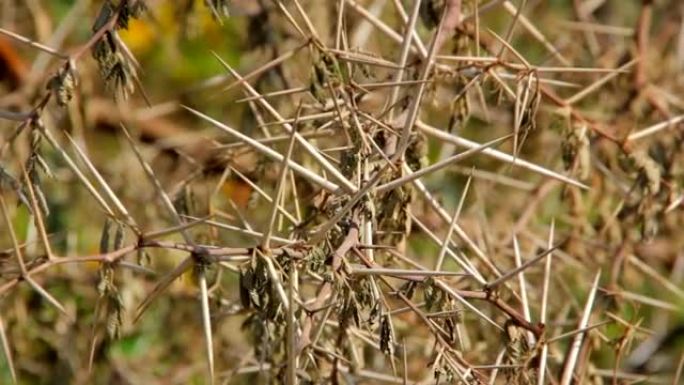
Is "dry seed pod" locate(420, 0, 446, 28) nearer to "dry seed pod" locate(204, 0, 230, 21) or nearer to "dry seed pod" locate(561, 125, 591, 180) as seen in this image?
"dry seed pod" locate(561, 125, 591, 180)

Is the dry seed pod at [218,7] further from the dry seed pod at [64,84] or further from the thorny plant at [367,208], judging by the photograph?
the dry seed pod at [64,84]

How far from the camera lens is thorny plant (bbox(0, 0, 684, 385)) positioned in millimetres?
1518

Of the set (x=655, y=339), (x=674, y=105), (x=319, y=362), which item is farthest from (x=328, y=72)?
(x=655, y=339)

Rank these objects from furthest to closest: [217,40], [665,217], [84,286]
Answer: [217,40] → [84,286] → [665,217]

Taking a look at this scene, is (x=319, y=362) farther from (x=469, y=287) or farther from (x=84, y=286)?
(x=84, y=286)

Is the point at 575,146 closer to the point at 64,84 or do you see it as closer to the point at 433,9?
the point at 433,9

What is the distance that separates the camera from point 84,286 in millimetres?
2863

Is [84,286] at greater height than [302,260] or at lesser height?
lesser

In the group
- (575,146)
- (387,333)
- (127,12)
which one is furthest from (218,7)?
(575,146)

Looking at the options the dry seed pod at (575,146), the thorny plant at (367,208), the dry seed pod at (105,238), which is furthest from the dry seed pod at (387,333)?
the dry seed pod at (575,146)

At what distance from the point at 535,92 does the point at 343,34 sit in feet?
0.83

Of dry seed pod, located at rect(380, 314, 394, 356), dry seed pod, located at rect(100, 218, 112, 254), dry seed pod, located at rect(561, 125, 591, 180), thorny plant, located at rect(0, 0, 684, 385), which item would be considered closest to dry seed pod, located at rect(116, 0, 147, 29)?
thorny plant, located at rect(0, 0, 684, 385)

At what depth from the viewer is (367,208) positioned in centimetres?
150

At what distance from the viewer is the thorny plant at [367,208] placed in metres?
1.52
